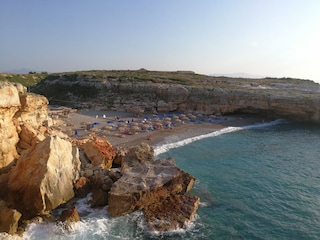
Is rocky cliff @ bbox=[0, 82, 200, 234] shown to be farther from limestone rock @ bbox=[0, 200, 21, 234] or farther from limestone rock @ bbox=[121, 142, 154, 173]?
limestone rock @ bbox=[121, 142, 154, 173]

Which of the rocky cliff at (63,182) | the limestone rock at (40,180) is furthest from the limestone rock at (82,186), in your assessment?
the limestone rock at (40,180)

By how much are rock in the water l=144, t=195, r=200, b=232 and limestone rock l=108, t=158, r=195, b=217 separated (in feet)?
1.78

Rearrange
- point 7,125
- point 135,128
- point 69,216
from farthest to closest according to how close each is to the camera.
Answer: point 135,128, point 7,125, point 69,216

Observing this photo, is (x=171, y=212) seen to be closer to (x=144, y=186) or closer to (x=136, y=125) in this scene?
(x=144, y=186)

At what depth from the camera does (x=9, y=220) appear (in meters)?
14.7

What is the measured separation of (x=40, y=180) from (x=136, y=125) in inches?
914

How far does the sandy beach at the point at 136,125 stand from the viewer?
34656mm

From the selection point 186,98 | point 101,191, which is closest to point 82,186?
point 101,191

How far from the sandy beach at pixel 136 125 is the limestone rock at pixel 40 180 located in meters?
13.9

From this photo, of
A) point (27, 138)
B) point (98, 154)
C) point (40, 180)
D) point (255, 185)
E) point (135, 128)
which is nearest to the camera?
point (40, 180)

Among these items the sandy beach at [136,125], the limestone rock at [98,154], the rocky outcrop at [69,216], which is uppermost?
the limestone rock at [98,154]

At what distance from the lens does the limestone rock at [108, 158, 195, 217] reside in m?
17.3

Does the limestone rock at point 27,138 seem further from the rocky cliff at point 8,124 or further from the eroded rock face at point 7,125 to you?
the eroded rock face at point 7,125

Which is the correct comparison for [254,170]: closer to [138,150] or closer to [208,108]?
[138,150]
